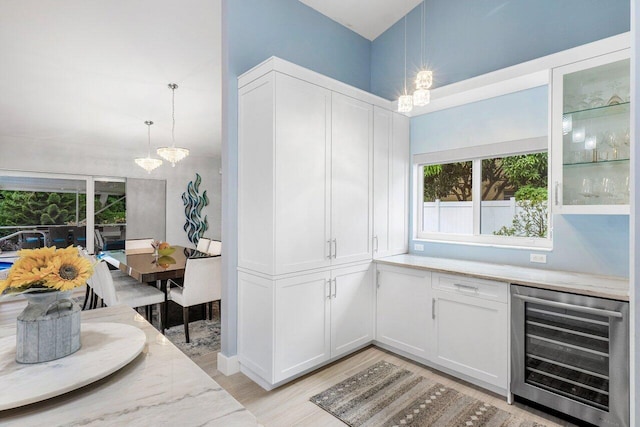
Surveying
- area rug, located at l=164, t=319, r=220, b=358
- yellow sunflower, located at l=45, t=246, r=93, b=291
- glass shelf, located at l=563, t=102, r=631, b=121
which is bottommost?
area rug, located at l=164, t=319, r=220, b=358

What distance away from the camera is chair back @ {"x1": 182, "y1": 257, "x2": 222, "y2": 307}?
10.6 feet

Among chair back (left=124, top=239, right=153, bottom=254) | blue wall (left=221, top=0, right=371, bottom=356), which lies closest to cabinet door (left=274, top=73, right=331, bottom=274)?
blue wall (left=221, top=0, right=371, bottom=356)

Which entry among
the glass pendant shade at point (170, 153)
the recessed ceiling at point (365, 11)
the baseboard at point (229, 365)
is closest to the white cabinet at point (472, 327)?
the baseboard at point (229, 365)

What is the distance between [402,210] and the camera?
347 centimetres

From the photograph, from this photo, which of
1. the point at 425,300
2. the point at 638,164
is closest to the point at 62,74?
the point at 425,300

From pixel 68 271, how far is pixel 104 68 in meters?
3.60

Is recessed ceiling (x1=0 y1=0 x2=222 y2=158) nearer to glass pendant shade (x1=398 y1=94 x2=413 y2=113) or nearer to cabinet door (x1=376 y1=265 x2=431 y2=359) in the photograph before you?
glass pendant shade (x1=398 y1=94 x2=413 y2=113)

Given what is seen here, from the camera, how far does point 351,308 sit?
2908 millimetres

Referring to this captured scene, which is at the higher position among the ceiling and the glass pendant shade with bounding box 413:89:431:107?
the ceiling

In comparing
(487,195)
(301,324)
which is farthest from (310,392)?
(487,195)

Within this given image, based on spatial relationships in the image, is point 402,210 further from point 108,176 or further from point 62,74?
point 108,176

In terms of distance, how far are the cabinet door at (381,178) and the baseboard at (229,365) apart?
1552mm

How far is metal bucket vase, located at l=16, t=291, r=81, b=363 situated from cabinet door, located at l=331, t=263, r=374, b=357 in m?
1.99

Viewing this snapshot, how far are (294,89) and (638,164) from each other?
2090mm
